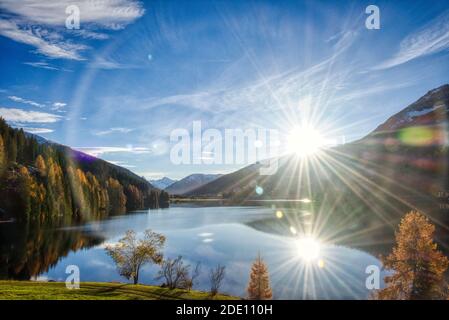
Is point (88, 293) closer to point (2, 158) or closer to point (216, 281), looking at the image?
point (216, 281)

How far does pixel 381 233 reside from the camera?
115625 millimetres

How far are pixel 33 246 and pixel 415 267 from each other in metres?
79.2

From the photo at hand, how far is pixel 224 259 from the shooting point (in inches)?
3009

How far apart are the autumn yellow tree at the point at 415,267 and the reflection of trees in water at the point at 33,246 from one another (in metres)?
59.5

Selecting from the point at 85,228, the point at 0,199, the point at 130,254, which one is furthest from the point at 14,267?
the point at 0,199

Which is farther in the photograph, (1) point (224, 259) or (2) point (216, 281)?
(1) point (224, 259)

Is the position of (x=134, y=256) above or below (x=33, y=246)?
above

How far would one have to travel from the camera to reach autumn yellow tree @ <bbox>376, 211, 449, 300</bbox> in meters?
47.1

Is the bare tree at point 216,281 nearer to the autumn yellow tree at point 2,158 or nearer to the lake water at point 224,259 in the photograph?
the lake water at point 224,259

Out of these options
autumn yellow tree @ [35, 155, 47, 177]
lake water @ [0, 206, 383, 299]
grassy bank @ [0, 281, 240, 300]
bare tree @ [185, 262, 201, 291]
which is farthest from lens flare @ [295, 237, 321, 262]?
autumn yellow tree @ [35, 155, 47, 177]

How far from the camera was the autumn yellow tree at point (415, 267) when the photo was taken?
47.1m

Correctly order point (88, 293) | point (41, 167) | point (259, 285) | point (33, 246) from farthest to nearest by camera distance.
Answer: point (41, 167) → point (33, 246) → point (259, 285) → point (88, 293)

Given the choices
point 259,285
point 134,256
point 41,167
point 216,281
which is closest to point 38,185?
point 41,167
